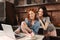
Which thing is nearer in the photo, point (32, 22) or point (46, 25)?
point (46, 25)

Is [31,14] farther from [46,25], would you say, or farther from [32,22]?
[46,25]

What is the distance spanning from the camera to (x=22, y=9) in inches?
137

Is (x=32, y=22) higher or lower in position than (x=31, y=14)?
lower

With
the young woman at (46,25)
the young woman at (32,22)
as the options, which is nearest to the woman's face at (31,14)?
the young woman at (32,22)

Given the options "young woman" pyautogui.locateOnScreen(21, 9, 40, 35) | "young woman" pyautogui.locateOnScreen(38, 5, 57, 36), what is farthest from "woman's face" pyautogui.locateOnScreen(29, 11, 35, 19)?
"young woman" pyautogui.locateOnScreen(38, 5, 57, 36)

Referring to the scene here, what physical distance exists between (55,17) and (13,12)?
1.23m

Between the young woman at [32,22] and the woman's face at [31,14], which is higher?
the woman's face at [31,14]

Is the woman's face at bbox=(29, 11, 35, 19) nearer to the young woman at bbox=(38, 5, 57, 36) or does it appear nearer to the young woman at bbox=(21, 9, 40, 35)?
the young woman at bbox=(21, 9, 40, 35)

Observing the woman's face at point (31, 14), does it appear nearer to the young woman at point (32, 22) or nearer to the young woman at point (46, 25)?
the young woman at point (32, 22)

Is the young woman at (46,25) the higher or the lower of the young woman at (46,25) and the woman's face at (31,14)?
the lower

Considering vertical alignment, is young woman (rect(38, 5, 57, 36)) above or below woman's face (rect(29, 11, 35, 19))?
below

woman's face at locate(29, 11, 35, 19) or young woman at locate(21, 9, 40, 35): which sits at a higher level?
woman's face at locate(29, 11, 35, 19)

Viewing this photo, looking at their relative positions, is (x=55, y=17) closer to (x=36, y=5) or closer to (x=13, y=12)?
(x=36, y=5)

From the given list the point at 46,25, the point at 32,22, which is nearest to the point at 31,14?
the point at 32,22
